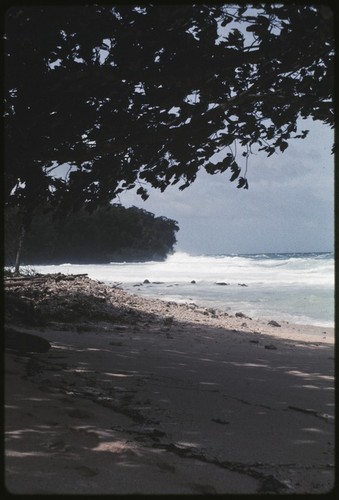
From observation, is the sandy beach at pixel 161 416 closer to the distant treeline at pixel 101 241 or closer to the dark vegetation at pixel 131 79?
the dark vegetation at pixel 131 79

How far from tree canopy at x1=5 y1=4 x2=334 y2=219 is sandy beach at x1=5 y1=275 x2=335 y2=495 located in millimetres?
2313

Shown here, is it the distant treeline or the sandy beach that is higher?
the distant treeline

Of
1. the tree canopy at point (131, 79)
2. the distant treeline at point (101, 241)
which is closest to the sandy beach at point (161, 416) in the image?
the tree canopy at point (131, 79)

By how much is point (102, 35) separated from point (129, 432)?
3.98m

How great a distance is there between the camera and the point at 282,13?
439 centimetres

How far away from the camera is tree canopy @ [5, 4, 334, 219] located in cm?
446

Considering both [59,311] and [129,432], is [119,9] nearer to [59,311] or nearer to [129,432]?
[129,432]

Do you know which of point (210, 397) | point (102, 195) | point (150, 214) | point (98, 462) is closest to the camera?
point (98, 462)

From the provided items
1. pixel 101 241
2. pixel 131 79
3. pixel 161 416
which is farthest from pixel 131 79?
pixel 101 241

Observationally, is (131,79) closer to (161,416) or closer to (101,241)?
(161,416)

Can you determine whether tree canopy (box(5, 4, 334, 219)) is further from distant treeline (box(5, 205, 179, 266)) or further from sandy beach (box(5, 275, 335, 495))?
distant treeline (box(5, 205, 179, 266))

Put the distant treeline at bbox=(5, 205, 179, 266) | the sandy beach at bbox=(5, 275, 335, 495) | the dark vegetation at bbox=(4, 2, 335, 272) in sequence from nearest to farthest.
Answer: the sandy beach at bbox=(5, 275, 335, 495)
the dark vegetation at bbox=(4, 2, 335, 272)
the distant treeline at bbox=(5, 205, 179, 266)

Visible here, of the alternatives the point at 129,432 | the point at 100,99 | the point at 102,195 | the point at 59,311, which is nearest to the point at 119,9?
the point at 100,99

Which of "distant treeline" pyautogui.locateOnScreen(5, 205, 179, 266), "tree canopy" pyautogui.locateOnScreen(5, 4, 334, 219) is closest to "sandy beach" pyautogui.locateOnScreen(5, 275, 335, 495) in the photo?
"tree canopy" pyautogui.locateOnScreen(5, 4, 334, 219)
